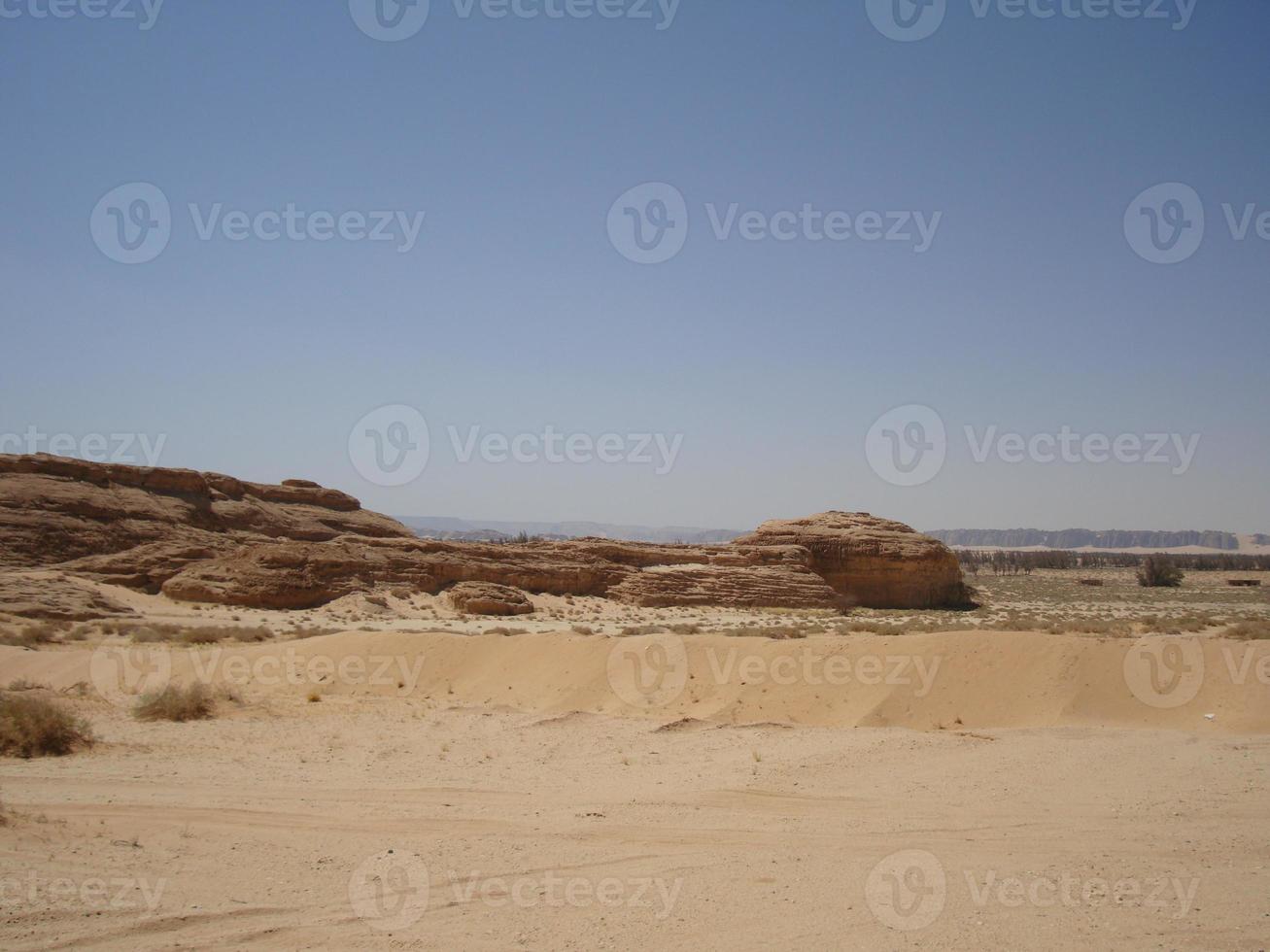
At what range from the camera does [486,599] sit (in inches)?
1313

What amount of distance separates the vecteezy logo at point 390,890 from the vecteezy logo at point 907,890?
10.6 feet

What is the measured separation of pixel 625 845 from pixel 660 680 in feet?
27.2

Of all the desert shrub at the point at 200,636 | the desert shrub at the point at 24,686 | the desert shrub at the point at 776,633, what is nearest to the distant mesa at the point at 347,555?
the desert shrub at the point at 200,636

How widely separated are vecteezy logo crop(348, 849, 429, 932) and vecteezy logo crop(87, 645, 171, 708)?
371 inches

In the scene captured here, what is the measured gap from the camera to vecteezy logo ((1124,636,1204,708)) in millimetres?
13188

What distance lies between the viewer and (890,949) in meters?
5.34

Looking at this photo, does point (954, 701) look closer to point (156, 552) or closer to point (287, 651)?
point (287, 651)

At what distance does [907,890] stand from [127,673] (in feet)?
51.1

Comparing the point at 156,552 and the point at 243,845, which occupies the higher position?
the point at 156,552

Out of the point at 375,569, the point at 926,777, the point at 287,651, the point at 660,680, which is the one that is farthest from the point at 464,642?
the point at 375,569

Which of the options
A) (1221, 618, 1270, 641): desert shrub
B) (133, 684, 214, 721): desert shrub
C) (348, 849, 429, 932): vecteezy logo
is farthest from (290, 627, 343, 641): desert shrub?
(1221, 618, 1270, 641): desert shrub

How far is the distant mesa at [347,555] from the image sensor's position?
3161 centimetres
